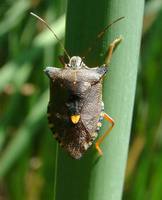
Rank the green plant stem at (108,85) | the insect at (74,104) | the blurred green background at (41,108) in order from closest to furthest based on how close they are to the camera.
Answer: the green plant stem at (108,85) < the insect at (74,104) < the blurred green background at (41,108)

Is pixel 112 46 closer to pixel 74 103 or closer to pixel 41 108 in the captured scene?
pixel 74 103

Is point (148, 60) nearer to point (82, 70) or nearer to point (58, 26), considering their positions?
point (58, 26)

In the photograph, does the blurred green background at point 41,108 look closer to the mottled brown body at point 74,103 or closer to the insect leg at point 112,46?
the mottled brown body at point 74,103

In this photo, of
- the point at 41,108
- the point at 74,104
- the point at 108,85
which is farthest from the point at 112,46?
the point at 41,108

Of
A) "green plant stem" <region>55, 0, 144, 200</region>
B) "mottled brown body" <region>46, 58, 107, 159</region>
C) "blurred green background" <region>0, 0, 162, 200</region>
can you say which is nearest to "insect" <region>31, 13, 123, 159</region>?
"mottled brown body" <region>46, 58, 107, 159</region>

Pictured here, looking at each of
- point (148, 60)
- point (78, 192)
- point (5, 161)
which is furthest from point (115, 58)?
point (148, 60)

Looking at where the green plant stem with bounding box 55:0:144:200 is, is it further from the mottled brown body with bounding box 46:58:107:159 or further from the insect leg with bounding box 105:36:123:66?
the mottled brown body with bounding box 46:58:107:159

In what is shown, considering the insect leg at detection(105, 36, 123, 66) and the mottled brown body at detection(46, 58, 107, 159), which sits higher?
the insect leg at detection(105, 36, 123, 66)

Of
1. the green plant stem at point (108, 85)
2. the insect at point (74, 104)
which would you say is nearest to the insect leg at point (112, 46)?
the green plant stem at point (108, 85)
